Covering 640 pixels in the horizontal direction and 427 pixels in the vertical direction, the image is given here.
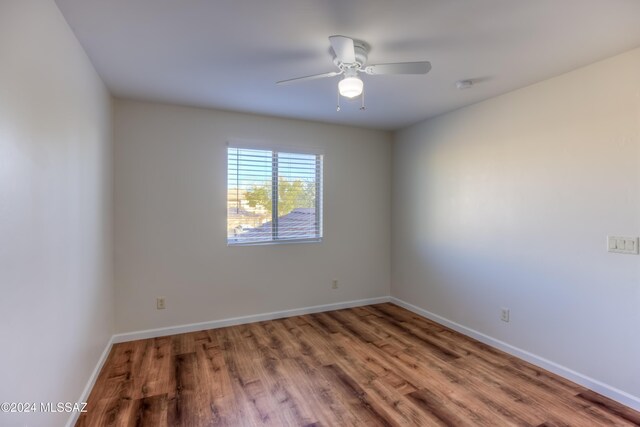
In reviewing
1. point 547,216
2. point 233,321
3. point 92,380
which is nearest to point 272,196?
point 233,321

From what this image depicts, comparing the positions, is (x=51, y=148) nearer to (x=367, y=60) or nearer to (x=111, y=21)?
(x=111, y=21)

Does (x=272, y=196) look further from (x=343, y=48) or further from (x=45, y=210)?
(x=45, y=210)

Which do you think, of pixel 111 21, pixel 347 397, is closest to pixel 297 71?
pixel 111 21

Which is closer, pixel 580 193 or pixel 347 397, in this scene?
pixel 347 397

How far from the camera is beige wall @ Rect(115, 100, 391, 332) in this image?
→ 3090 mm

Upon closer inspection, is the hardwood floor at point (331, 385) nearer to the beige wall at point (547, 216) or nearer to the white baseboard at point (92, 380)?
the white baseboard at point (92, 380)

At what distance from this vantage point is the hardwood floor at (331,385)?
198 centimetres

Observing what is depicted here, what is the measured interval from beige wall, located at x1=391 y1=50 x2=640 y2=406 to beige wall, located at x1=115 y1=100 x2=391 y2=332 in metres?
1.05

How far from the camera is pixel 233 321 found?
3.50 meters

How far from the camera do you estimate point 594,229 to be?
228 cm

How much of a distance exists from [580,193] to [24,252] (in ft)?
11.1

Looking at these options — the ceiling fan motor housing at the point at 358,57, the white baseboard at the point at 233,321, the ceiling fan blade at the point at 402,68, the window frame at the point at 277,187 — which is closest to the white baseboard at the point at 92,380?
the white baseboard at the point at 233,321

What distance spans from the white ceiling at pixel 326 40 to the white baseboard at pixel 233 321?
2320 mm

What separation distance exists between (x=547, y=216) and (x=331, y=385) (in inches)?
86.1
